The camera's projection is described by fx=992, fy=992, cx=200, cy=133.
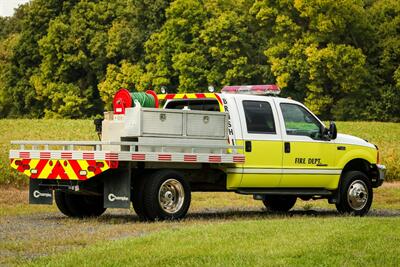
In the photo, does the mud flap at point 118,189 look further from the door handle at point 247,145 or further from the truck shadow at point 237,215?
the door handle at point 247,145

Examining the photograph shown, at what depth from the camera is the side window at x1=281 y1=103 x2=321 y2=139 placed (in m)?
17.7

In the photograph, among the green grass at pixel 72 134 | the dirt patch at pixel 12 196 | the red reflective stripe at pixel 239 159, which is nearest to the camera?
the red reflective stripe at pixel 239 159

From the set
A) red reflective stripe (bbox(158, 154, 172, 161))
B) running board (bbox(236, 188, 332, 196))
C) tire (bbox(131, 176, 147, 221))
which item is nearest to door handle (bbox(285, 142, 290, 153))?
running board (bbox(236, 188, 332, 196))

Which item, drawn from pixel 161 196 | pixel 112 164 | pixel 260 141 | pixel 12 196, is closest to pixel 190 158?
pixel 161 196

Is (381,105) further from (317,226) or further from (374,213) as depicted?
(317,226)

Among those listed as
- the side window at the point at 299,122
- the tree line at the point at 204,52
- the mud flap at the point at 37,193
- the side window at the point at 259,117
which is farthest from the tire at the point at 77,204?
the tree line at the point at 204,52

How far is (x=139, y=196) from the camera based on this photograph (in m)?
15.8

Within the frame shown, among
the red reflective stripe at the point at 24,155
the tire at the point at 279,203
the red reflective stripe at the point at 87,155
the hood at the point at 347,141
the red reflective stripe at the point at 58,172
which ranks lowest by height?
the tire at the point at 279,203

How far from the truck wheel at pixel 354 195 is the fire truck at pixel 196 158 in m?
0.02

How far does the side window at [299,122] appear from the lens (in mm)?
17734

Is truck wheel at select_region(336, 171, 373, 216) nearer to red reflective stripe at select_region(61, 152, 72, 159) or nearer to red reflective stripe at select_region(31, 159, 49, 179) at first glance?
red reflective stripe at select_region(61, 152, 72, 159)

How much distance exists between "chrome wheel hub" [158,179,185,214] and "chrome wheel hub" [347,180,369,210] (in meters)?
3.73

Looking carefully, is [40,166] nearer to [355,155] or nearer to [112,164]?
[112,164]

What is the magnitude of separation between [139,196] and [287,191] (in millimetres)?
3115
